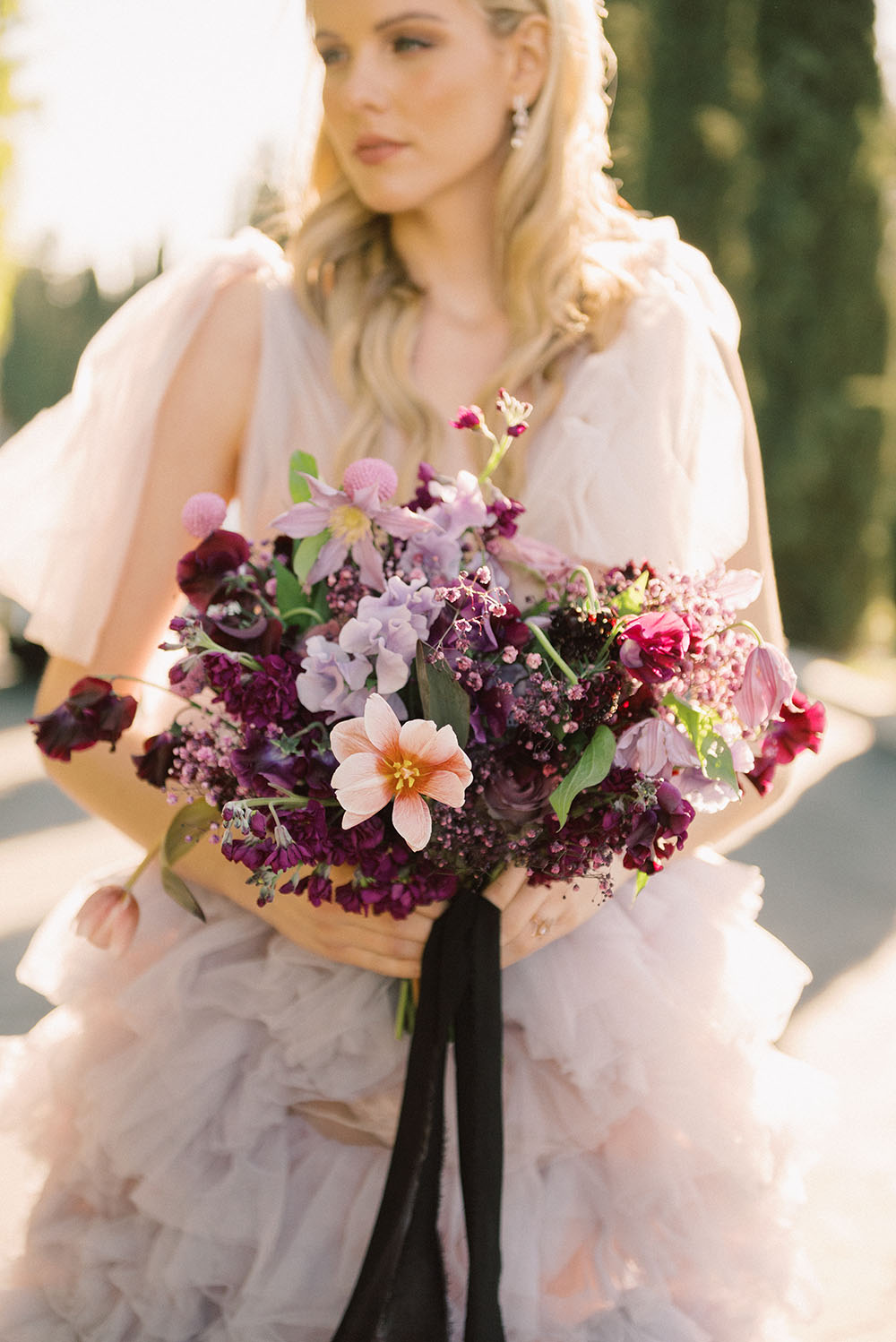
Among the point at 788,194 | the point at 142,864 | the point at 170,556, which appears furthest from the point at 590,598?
the point at 788,194

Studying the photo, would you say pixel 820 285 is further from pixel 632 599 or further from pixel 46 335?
pixel 46 335

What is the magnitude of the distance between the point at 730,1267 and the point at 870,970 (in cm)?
339

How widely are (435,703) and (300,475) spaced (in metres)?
0.36

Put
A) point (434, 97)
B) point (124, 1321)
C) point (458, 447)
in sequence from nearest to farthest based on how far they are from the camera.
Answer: point (124, 1321)
point (434, 97)
point (458, 447)

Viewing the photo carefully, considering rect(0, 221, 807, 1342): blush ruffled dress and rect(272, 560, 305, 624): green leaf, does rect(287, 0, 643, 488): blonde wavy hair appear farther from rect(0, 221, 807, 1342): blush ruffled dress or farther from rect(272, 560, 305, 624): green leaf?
rect(272, 560, 305, 624): green leaf

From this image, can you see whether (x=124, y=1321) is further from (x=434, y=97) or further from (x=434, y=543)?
(x=434, y=97)

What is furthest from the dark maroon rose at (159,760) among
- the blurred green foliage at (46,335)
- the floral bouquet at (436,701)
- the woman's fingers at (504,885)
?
the blurred green foliage at (46,335)

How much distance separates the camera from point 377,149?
6.68 ft

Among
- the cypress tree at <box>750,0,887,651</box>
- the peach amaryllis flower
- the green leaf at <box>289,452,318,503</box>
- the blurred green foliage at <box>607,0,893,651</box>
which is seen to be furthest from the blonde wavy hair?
A: the cypress tree at <box>750,0,887,651</box>

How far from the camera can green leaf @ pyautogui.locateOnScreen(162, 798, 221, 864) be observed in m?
1.65

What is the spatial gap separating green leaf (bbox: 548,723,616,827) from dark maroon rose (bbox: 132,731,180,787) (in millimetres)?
495

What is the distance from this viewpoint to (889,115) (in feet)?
44.4

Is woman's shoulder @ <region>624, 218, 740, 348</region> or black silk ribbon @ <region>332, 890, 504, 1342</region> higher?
woman's shoulder @ <region>624, 218, 740, 348</region>

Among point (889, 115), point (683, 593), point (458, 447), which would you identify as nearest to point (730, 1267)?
point (683, 593)
